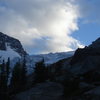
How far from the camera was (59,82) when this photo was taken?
63625mm

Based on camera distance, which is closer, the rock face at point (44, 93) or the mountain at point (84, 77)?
the mountain at point (84, 77)

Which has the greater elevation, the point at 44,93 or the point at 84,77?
the point at 84,77

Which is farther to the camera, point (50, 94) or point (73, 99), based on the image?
point (50, 94)

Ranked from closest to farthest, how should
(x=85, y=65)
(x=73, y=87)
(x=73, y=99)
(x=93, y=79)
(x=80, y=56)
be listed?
(x=73, y=99) < (x=73, y=87) < (x=93, y=79) < (x=85, y=65) < (x=80, y=56)

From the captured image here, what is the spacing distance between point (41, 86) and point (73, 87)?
848 centimetres

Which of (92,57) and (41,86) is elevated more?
(92,57)

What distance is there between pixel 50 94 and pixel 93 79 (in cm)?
782

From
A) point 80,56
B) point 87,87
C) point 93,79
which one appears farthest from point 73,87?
point 80,56

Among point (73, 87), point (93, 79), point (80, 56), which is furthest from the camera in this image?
point (80, 56)

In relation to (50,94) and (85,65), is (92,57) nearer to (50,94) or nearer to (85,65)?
(85,65)

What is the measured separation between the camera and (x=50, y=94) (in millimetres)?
57844

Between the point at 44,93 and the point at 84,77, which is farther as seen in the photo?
the point at 84,77

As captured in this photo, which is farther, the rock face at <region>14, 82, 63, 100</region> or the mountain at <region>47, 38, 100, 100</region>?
the rock face at <region>14, 82, 63, 100</region>

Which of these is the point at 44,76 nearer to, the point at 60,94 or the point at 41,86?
the point at 41,86
